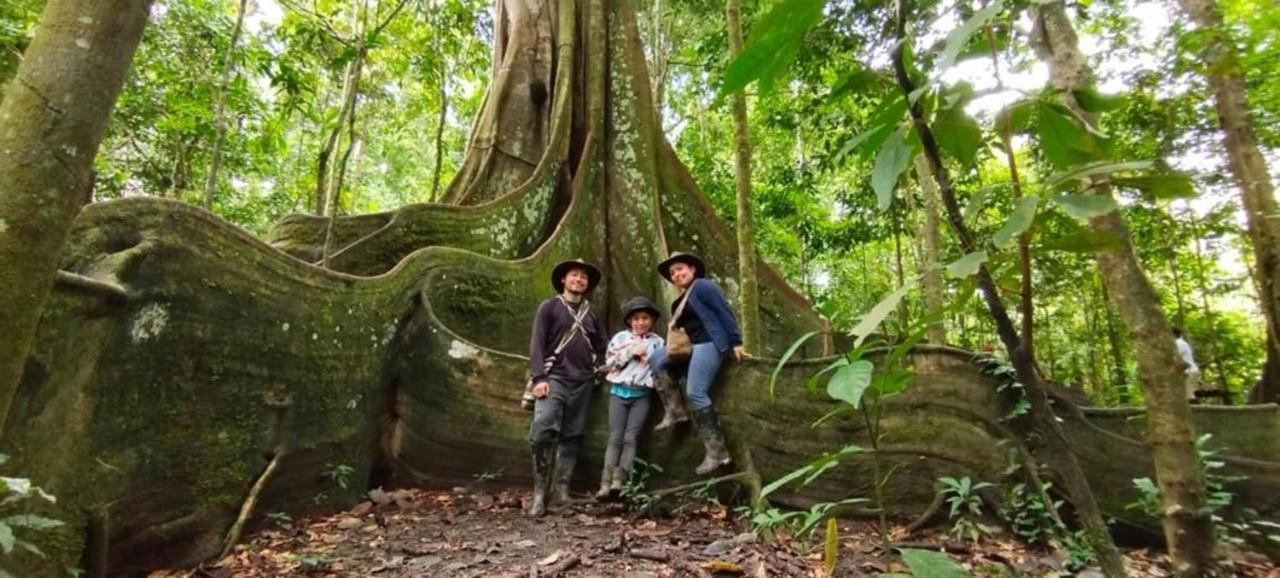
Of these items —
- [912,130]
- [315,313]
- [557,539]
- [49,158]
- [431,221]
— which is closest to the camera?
[912,130]

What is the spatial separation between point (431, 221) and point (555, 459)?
2.65 meters

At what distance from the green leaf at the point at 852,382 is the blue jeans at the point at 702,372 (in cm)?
373

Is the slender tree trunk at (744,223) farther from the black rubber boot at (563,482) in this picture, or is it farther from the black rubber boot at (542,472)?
the black rubber boot at (542,472)

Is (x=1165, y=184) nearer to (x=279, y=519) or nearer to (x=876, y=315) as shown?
(x=876, y=315)

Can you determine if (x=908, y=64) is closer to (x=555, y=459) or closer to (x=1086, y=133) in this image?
(x=1086, y=133)

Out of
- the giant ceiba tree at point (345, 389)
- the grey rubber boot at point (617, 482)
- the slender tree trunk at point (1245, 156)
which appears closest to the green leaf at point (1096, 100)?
the giant ceiba tree at point (345, 389)

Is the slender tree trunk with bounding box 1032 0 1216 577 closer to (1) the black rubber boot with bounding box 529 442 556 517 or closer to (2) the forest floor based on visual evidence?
(2) the forest floor

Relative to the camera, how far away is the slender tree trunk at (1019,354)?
2.91ft

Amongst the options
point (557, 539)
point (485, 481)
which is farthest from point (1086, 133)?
point (485, 481)

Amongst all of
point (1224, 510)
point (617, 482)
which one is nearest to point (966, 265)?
point (617, 482)

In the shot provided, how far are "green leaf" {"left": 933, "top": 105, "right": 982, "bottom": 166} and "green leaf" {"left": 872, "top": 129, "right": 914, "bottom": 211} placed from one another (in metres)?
0.08

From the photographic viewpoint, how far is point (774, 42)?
0.87 metres

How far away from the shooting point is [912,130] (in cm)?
92

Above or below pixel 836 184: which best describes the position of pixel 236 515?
below
